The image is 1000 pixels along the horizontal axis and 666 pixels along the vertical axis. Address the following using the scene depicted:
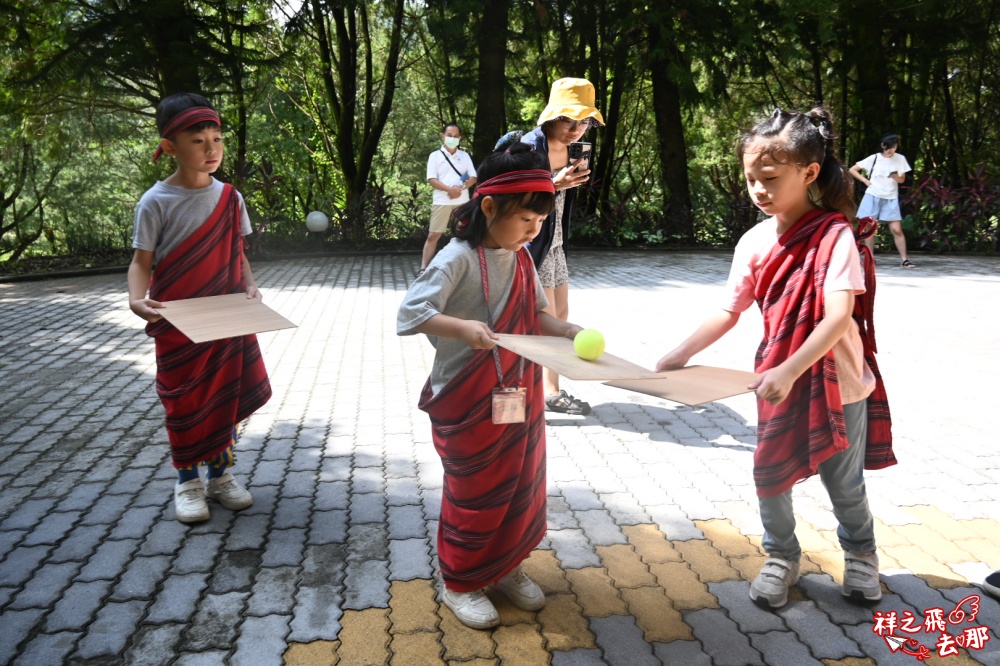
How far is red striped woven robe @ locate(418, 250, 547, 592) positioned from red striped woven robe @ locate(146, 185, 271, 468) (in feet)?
4.19

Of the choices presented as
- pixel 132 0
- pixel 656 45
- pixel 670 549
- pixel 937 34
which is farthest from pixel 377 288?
pixel 937 34

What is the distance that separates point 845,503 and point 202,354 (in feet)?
8.56

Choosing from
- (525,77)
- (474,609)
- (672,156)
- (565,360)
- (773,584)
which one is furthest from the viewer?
(525,77)

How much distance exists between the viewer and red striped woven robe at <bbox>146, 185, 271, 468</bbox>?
3.42 meters

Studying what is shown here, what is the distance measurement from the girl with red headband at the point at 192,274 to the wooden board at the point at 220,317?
0.16 meters

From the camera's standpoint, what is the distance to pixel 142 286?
10.8 ft

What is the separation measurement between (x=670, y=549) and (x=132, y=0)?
487 inches

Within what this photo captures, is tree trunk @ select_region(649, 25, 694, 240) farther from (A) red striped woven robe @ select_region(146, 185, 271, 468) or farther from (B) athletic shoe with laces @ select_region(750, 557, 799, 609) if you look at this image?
(B) athletic shoe with laces @ select_region(750, 557, 799, 609)

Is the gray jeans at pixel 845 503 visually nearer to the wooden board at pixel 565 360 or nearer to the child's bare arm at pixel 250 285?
the wooden board at pixel 565 360

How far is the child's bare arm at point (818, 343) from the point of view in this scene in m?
2.40

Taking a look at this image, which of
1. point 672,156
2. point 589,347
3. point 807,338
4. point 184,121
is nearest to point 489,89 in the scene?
point 672,156

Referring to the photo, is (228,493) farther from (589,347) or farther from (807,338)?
(807,338)

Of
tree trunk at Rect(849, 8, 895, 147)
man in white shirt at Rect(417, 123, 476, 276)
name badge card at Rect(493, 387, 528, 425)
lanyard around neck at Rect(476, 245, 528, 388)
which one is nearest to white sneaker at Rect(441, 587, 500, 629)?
name badge card at Rect(493, 387, 528, 425)

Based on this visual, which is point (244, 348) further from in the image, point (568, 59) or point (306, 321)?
point (568, 59)
